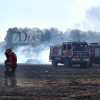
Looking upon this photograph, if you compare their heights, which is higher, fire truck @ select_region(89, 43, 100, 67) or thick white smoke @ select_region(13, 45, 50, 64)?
thick white smoke @ select_region(13, 45, 50, 64)

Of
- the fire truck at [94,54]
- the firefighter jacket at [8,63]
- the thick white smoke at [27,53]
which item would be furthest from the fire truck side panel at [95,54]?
the thick white smoke at [27,53]

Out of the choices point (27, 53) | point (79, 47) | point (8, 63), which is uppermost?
point (27, 53)

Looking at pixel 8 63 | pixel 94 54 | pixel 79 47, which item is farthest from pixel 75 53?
pixel 8 63

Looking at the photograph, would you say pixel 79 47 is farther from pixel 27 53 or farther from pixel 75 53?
pixel 27 53

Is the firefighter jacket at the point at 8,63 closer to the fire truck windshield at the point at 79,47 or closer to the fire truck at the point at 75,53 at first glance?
the fire truck at the point at 75,53

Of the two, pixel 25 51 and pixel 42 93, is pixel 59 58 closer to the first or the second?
pixel 42 93

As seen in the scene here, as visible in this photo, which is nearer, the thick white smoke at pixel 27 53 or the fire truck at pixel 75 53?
the fire truck at pixel 75 53

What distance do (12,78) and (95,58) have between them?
32.8 metres

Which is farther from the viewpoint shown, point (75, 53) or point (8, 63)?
point (75, 53)

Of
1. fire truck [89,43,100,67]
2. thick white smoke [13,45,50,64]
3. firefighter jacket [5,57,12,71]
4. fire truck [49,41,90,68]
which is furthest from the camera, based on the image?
thick white smoke [13,45,50,64]

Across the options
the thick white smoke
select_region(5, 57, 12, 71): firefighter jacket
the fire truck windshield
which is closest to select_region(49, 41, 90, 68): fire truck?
the fire truck windshield

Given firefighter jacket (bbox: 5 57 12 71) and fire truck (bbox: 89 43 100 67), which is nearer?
firefighter jacket (bbox: 5 57 12 71)

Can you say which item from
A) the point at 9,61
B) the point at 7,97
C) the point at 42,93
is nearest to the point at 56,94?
the point at 42,93

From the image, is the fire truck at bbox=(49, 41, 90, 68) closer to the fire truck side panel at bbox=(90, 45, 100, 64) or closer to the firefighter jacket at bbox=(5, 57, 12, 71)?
the fire truck side panel at bbox=(90, 45, 100, 64)
